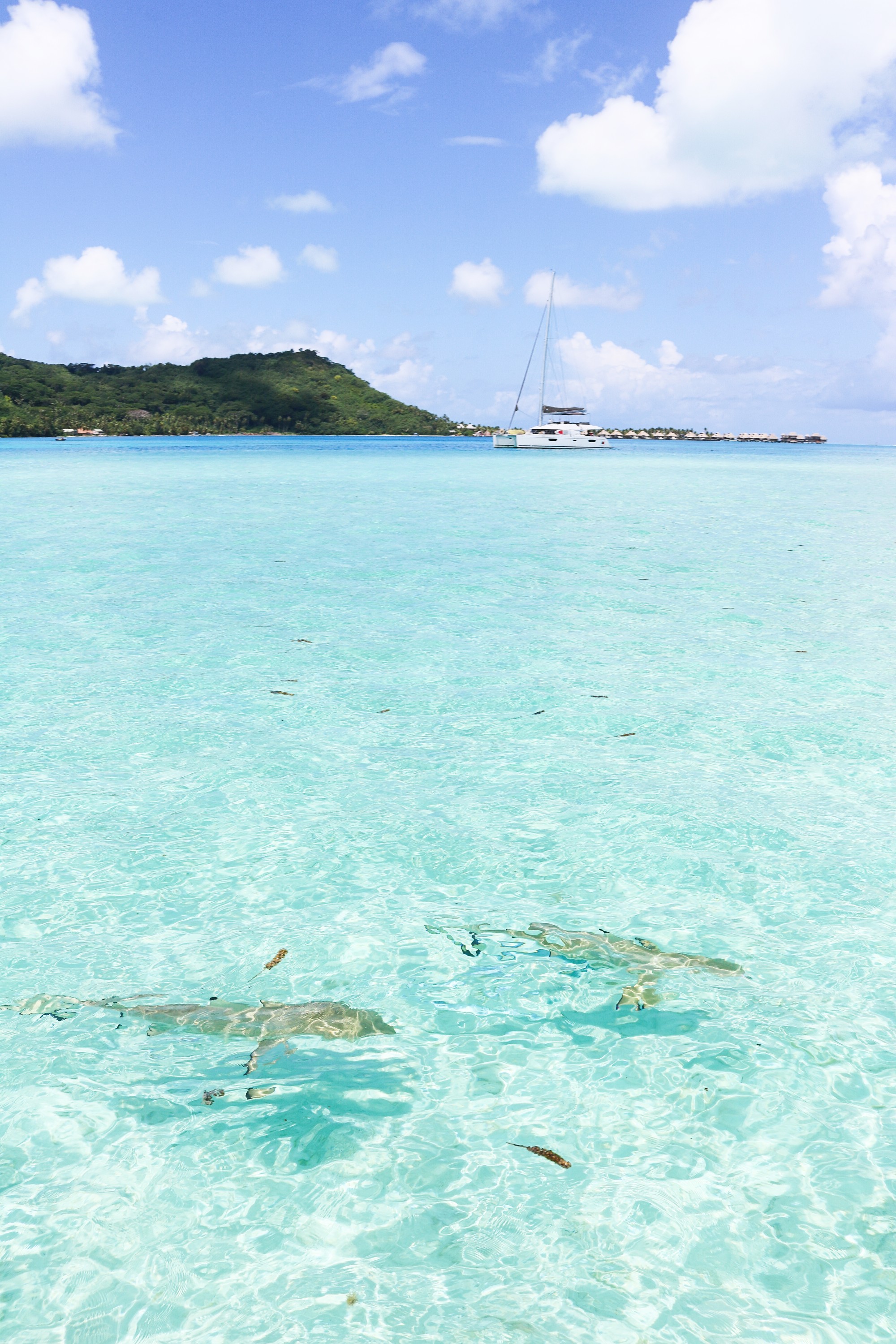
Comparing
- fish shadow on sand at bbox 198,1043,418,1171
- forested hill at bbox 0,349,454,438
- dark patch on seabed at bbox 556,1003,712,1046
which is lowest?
fish shadow on sand at bbox 198,1043,418,1171

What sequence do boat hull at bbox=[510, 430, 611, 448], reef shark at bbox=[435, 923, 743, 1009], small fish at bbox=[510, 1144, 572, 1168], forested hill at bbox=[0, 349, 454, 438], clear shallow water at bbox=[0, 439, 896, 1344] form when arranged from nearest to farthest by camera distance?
clear shallow water at bbox=[0, 439, 896, 1344] < small fish at bbox=[510, 1144, 572, 1168] < reef shark at bbox=[435, 923, 743, 1009] < boat hull at bbox=[510, 430, 611, 448] < forested hill at bbox=[0, 349, 454, 438]

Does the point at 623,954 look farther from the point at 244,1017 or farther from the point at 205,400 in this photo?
the point at 205,400

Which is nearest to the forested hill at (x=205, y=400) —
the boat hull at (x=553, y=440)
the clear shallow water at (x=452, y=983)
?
the boat hull at (x=553, y=440)

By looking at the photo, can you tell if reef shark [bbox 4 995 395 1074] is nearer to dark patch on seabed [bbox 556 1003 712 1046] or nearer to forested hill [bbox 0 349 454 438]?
dark patch on seabed [bbox 556 1003 712 1046]

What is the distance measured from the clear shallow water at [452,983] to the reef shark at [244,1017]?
0.25 ft

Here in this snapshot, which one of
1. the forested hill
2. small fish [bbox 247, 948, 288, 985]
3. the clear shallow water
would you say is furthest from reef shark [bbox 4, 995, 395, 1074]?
the forested hill

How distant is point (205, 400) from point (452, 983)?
16860 centimetres

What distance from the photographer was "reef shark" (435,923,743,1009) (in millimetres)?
3939

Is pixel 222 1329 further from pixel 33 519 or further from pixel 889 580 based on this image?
pixel 33 519

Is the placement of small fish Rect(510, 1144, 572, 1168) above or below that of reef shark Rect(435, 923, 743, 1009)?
below

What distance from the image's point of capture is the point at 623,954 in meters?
4.19

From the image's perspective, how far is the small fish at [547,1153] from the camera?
9.62ft

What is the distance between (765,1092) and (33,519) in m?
26.4

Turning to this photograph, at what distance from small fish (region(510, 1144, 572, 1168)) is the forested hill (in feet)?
429
